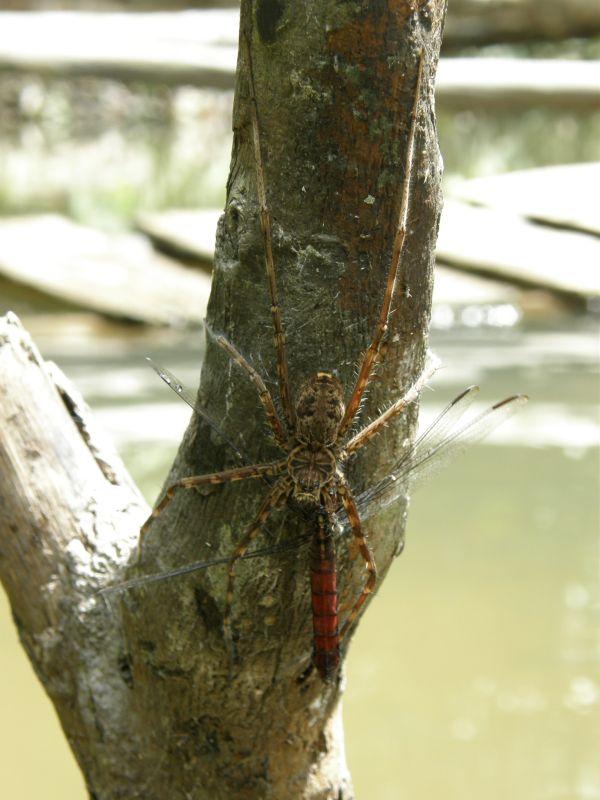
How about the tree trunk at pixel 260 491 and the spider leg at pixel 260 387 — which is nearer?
the tree trunk at pixel 260 491

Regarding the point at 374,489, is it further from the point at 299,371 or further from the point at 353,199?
the point at 353,199

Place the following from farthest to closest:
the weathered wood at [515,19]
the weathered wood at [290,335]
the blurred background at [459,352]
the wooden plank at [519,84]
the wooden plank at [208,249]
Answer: the weathered wood at [515,19], the wooden plank at [208,249], the wooden plank at [519,84], the blurred background at [459,352], the weathered wood at [290,335]

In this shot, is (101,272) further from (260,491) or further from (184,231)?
(260,491)

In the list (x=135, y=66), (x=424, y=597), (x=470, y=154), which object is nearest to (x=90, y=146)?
(x=470, y=154)

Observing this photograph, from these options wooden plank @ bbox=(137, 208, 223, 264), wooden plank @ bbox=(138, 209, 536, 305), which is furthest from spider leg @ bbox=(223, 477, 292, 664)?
wooden plank @ bbox=(137, 208, 223, 264)

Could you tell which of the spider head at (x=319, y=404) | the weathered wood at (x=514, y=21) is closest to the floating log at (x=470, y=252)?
the spider head at (x=319, y=404)

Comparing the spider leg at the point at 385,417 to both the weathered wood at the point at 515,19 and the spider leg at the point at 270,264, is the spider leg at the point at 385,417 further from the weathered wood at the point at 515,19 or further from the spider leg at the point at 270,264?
the weathered wood at the point at 515,19
